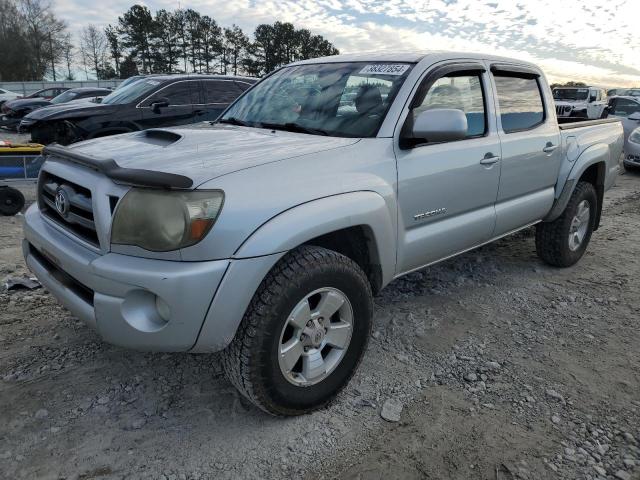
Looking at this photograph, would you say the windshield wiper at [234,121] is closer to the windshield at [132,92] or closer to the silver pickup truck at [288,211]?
the silver pickup truck at [288,211]

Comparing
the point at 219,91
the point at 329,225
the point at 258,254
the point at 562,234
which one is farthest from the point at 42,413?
the point at 219,91

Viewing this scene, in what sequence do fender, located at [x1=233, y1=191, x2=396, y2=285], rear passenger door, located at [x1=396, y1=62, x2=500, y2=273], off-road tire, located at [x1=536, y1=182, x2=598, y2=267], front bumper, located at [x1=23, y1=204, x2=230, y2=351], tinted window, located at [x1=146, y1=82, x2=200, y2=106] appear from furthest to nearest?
tinted window, located at [x1=146, y1=82, x2=200, y2=106]
off-road tire, located at [x1=536, y1=182, x2=598, y2=267]
rear passenger door, located at [x1=396, y1=62, x2=500, y2=273]
fender, located at [x1=233, y1=191, x2=396, y2=285]
front bumper, located at [x1=23, y1=204, x2=230, y2=351]

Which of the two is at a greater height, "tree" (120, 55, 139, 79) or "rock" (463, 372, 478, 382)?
"tree" (120, 55, 139, 79)

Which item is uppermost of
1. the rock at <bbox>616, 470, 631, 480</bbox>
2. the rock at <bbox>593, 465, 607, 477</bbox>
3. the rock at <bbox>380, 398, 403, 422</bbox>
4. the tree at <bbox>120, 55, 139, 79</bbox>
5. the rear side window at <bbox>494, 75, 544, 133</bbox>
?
the tree at <bbox>120, 55, 139, 79</bbox>

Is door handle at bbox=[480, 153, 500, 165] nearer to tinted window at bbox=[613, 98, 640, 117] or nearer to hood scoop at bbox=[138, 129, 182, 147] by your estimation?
hood scoop at bbox=[138, 129, 182, 147]

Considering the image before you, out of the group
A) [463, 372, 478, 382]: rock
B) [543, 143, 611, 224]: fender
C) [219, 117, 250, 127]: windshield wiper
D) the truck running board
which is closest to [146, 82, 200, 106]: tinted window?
[219, 117, 250, 127]: windshield wiper

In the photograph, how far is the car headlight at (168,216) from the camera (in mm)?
1972

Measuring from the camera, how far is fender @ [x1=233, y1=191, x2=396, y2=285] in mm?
2051

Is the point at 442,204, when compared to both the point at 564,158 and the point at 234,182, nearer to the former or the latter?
the point at 234,182

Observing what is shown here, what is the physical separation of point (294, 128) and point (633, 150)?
9.65 m

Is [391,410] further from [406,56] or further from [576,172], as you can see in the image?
[576,172]

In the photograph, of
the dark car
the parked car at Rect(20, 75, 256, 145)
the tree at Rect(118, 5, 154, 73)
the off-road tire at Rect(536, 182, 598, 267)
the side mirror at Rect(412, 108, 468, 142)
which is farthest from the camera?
the tree at Rect(118, 5, 154, 73)

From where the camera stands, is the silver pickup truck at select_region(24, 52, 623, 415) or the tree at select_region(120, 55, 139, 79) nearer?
the silver pickup truck at select_region(24, 52, 623, 415)

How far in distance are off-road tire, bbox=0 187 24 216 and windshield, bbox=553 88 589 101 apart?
19.7 meters
